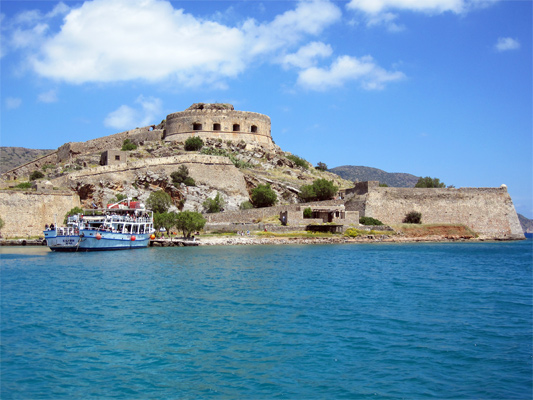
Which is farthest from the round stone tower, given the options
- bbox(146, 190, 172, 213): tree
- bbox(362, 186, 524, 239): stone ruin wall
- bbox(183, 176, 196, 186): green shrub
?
bbox(362, 186, 524, 239): stone ruin wall

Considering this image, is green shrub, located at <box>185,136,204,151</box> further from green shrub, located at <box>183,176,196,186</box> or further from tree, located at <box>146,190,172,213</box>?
tree, located at <box>146,190,172,213</box>

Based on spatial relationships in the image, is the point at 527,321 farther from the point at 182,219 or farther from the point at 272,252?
the point at 182,219

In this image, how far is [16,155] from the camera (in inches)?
3223

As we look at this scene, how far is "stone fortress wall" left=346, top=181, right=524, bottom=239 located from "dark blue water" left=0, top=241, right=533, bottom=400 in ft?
60.0

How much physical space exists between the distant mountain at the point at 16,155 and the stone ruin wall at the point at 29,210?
136ft

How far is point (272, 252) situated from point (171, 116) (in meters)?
25.5

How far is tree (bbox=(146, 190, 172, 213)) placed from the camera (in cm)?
3428

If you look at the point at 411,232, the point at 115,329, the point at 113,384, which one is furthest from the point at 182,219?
the point at 113,384

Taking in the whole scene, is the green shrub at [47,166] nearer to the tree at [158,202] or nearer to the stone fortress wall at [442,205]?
the tree at [158,202]

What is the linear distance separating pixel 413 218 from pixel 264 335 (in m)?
28.7

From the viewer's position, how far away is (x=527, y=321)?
1040 centimetres

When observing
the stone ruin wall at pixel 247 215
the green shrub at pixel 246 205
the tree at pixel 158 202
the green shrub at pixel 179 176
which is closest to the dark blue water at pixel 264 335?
the stone ruin wall at pixel 247 215

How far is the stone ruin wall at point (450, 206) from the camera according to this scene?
118 ft

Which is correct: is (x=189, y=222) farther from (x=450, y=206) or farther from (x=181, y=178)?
(x=450, y=206)
